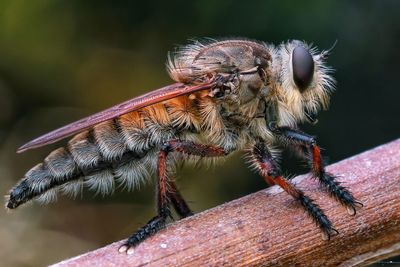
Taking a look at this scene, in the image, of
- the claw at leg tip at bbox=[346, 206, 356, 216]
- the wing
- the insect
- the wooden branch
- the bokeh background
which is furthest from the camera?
the bokeh background

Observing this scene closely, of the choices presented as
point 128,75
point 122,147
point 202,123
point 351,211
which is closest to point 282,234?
point 351,211

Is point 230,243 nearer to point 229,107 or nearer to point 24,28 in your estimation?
point 229,107

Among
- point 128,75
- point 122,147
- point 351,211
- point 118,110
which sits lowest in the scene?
point 128,75

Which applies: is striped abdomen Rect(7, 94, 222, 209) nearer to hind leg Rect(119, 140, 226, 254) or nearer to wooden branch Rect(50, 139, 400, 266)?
hind leg Rect(119, 140, 226, 254)

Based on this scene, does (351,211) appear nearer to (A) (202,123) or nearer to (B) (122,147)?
(A) (202,123)

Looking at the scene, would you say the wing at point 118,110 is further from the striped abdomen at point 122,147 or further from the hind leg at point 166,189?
the hind leg at point 166,189

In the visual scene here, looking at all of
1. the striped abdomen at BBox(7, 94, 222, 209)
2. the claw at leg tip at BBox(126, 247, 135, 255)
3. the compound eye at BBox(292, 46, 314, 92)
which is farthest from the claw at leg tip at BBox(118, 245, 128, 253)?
the compound eye at BBox(292, 46, 314, 92)

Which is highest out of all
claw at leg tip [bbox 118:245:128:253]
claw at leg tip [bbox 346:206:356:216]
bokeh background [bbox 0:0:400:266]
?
claw at leg tip [bbox 118:245:128:253]

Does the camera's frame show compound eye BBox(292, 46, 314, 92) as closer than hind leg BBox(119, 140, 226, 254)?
No
